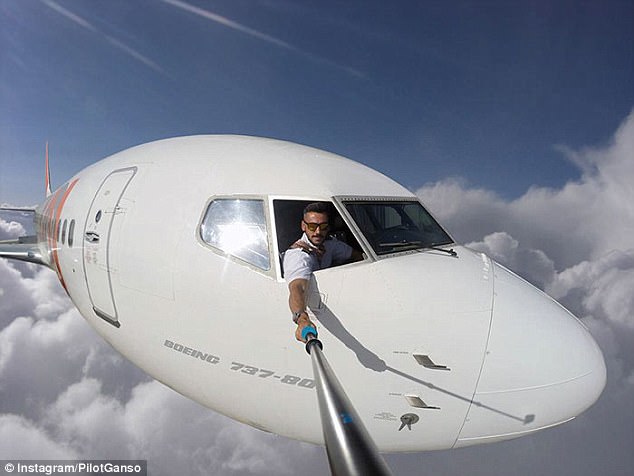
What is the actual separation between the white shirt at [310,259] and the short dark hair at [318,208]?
338 mm

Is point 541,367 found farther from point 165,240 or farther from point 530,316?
point 165,240

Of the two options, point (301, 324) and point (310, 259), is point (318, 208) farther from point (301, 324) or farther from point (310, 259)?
point (301, 324)

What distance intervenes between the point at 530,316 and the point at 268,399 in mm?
3448

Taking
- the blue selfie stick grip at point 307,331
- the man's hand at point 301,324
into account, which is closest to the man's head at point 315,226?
the man's hand at point 301,324

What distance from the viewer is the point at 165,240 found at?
4.71 meters

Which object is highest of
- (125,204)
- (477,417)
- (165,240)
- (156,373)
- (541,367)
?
(125,204)

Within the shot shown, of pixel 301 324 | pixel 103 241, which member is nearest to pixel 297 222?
pixel 301 324

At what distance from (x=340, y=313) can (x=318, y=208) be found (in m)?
1.36

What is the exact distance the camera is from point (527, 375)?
3814 millimetres

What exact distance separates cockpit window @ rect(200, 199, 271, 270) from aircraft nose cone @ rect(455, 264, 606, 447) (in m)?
2.86

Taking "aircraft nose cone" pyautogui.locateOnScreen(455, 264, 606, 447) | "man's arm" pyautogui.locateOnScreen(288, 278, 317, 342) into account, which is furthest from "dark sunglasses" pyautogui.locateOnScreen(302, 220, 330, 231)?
"aircraft nose cone" pyautogui.locateOnScreen(455, 264, 606, 447)

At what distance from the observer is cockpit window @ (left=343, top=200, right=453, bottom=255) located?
14.7 ft

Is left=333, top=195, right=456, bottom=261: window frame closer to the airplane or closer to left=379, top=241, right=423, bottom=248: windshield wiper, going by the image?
the airplane

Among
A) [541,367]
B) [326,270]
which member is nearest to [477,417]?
[541,367]
